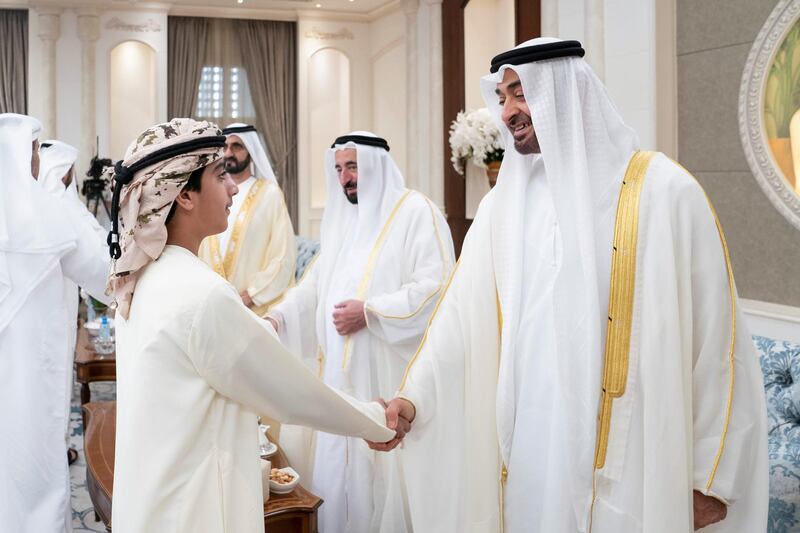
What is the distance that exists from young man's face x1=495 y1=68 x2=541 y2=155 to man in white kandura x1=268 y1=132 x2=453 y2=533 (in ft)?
4.47

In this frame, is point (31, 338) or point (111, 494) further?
Answer: point (31, 338)

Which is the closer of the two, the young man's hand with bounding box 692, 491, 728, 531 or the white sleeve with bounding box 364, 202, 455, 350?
the young man's hand with bounding box 692, 491, 728, 531

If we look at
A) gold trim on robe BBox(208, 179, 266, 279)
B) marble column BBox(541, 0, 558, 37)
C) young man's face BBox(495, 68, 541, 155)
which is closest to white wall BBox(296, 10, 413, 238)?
marble column BBox(541, 0, 558, 37)

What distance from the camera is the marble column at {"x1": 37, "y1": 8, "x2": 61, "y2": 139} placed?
9.91 meters

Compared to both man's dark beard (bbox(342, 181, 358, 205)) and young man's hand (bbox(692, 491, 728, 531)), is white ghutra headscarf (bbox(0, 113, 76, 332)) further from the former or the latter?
young man's hand (bbox(692, 491, 728, 531))

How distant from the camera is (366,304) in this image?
3.40 metres

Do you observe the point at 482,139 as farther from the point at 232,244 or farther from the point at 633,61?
the point at 232,244

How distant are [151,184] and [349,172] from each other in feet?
7.01

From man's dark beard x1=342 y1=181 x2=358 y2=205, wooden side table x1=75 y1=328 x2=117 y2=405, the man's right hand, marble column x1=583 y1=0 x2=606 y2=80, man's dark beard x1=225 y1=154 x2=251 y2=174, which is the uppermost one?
marble column x1=583 y1=0 x2=606 y2=80

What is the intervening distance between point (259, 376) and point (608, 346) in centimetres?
83

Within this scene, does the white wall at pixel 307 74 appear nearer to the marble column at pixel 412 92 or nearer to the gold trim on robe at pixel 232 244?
the marble column at pixel 412 92

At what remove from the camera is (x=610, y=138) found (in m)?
2.05

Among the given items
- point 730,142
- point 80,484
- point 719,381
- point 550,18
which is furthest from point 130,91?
point 719,381

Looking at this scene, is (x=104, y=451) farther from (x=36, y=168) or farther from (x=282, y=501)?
(x=36, y=168)
